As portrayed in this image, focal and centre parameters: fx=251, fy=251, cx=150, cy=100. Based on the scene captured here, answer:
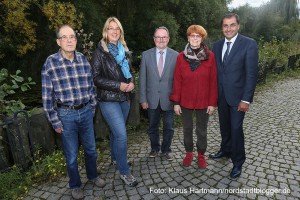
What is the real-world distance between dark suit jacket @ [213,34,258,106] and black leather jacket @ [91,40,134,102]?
1510mm

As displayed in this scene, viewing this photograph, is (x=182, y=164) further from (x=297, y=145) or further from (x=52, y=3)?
(x=52, y=3)

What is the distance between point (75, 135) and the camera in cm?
315

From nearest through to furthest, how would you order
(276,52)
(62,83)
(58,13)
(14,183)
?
(62,83) → (14,183) → (58,13) → (276,52)

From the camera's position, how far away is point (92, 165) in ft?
11.7

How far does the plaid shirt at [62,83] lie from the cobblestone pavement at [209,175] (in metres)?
1.30

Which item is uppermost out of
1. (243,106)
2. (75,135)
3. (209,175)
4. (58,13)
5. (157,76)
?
(58,13)

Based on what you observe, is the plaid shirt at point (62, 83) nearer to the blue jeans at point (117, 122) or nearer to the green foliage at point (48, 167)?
the blue jeans at point (117, 122)

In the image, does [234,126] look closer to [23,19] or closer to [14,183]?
[14,183]

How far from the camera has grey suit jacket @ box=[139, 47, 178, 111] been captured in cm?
383

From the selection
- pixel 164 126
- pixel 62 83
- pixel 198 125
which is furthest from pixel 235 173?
pixel 62 83

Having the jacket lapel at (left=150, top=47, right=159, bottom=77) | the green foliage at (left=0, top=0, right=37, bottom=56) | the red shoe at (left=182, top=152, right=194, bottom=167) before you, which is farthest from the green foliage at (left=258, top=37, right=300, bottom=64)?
the green foliage at (left=0, top=0, right=37, bottom=56)

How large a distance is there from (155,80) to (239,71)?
122 cm

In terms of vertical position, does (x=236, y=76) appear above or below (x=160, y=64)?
below

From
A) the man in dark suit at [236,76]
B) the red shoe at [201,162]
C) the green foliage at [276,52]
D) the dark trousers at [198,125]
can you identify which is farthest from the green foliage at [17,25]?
the green foliage at [276,52]
